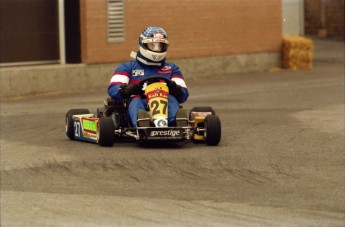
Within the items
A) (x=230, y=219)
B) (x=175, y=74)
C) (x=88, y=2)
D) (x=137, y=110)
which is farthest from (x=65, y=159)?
(x=88, y=2)

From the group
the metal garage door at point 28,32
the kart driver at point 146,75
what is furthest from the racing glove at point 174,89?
the metal garage door at point 28,32

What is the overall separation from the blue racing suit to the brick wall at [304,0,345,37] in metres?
21.3

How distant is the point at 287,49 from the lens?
2538cm

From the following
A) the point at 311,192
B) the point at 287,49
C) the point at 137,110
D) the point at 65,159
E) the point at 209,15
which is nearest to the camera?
the point at 311,192

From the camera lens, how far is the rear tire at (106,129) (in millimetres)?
12359

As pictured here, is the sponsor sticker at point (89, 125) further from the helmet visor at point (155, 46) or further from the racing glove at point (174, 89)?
the helmet visor at point (155, 46)

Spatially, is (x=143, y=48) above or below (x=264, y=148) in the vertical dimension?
above

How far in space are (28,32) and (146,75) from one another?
7798 mm

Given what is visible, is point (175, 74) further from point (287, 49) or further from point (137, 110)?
point (287, 49)

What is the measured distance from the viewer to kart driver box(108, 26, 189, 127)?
12750 millimetres

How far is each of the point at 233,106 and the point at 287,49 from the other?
796 cm

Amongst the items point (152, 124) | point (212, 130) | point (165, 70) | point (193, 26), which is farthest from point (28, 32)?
point (212, 130)

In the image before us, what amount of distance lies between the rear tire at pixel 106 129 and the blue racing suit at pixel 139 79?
0.28 m

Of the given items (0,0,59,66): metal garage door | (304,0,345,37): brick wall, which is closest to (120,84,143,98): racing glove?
(0,0,59,66): metal garage door
